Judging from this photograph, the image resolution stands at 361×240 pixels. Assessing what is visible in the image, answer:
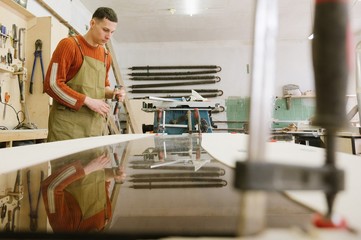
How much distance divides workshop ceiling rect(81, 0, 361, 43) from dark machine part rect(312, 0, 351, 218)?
151 inches

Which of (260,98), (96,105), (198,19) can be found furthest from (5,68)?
(198,19)

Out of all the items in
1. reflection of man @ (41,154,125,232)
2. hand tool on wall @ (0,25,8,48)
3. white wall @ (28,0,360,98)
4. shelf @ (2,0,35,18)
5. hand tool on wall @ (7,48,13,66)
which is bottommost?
reflection of man @ (41,154,125,232)

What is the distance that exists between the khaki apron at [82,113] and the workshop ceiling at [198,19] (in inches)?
96.0

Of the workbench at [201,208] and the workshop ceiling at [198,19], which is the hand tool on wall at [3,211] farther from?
the workshop ceiling at [198,19]

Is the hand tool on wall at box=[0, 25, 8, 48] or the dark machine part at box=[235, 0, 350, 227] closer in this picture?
the dark machine part at box=[235, 0, 350, 227]

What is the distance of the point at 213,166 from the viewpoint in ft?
2.42

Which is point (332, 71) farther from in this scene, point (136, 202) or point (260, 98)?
point (136, 202)

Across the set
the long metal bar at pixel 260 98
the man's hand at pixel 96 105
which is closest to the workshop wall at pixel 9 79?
the man's hand at pixel 96 105

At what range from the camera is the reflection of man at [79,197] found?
0.34 metres

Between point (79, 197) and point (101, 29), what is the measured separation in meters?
1.76

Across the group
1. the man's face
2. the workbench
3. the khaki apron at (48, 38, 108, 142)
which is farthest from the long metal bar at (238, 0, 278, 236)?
the man's face

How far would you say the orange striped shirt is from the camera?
5.95 ft

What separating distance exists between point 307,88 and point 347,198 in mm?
6466

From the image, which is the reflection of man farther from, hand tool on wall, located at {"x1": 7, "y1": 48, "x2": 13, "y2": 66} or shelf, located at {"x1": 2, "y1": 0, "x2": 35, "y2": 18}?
shelf, located at {"x1": 2, "y1": 0, "x2": 35, "y2": 18}
